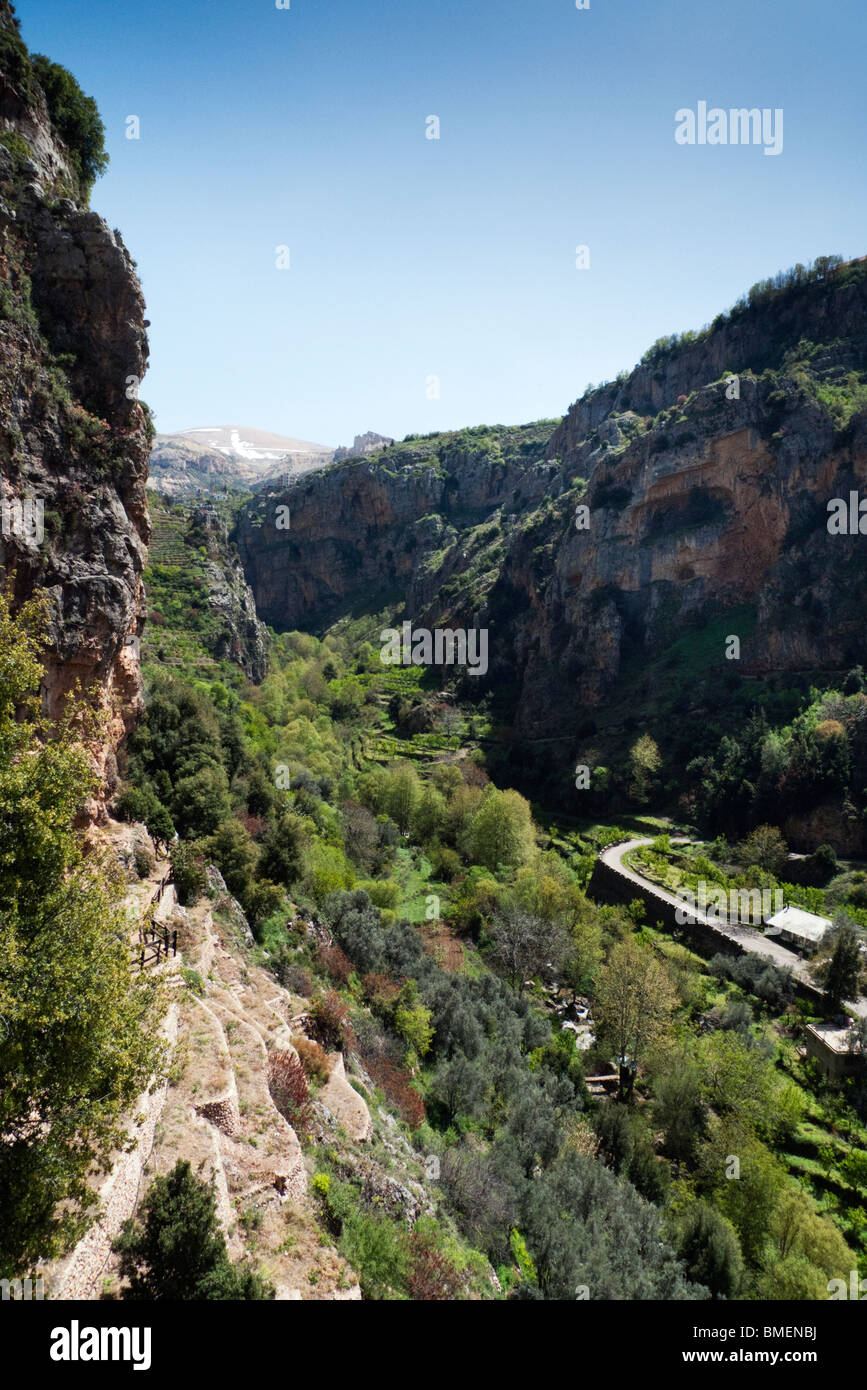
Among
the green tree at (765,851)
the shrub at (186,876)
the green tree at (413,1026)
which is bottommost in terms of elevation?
the green tree at (765,851)

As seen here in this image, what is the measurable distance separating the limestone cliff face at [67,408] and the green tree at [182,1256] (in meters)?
9.15

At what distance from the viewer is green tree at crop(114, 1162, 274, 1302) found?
299 inches

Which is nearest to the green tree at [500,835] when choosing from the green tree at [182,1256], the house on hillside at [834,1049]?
the house on hillside at [834,1049]

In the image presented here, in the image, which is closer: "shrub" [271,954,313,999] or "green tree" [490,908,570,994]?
"shrub" [271,954,313,999]

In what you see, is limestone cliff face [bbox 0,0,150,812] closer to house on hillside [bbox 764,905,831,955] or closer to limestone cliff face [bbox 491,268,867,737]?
house on hillside [bbox 764,905,831,955]

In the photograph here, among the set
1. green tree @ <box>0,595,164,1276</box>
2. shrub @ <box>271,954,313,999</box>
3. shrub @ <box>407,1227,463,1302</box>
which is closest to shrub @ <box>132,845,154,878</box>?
shrub @ <box>271,954,313,999</box>

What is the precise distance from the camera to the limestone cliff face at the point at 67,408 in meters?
14.8

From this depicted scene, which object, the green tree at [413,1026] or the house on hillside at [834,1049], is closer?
the green tree at [413,1026]

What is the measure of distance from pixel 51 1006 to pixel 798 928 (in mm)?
39912

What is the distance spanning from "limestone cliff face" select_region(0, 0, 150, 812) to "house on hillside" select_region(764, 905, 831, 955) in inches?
1430

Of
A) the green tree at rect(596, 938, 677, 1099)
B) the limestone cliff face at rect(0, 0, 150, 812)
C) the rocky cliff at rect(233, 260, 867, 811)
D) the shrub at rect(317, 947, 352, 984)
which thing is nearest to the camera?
the limestone cliff face at rect(0, 0, 150, 812)

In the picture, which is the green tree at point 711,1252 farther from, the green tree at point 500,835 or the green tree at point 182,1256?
the green tree at point 500,835
